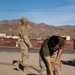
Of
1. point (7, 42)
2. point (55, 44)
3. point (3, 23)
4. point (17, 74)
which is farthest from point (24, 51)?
point (3, 23)

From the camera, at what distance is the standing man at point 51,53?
595 cm

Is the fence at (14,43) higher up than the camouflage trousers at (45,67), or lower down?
lower down

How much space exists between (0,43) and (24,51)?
140 ft

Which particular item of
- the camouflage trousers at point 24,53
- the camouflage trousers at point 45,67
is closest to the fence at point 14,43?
the camouflage trousers at point 24,53

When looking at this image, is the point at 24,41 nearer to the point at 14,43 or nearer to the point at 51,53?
the point at 51,53

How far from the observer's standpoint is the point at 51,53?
7.01 metres

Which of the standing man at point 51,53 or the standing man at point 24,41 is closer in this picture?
the standing man at point 51,53

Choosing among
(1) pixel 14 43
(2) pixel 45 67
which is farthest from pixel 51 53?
(1) pixel 14 43

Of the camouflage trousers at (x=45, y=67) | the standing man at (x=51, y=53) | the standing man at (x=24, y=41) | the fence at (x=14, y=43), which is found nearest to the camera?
the standing man at (x=51, y=53)

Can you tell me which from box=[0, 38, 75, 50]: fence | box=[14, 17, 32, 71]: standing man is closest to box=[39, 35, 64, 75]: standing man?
box=[14, 17, 32, 71]: standing man

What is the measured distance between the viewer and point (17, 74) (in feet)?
37.2

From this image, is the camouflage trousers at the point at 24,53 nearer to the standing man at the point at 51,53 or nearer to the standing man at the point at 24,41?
the standing man at the point at 24,41

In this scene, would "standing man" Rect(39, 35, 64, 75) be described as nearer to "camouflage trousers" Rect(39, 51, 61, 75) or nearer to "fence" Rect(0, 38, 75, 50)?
"camouflage trousers" Rect(39, 51, 61, 75)

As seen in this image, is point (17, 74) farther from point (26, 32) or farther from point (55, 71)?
point (55, 71)
